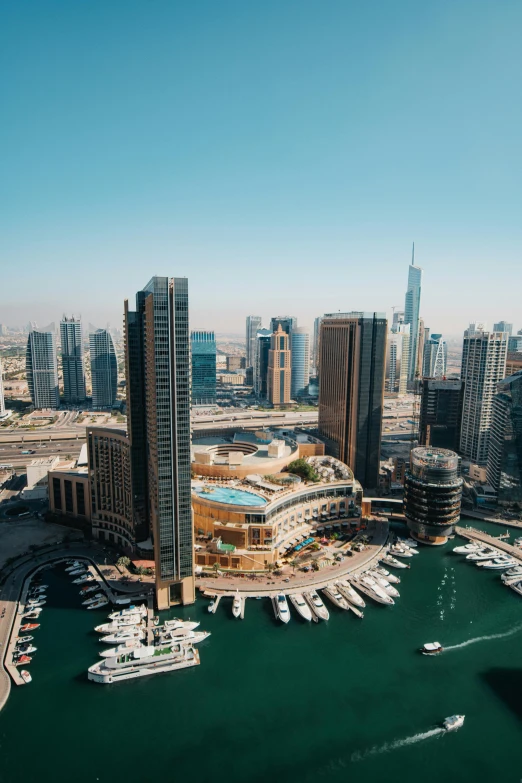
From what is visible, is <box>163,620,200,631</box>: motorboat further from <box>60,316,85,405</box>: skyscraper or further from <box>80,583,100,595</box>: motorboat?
<box>60,316,85,405</box>: skyscraper

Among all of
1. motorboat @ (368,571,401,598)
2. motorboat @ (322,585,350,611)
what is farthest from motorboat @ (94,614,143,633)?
motorboat @ (368,571,401,598)

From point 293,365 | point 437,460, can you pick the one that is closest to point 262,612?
point 437,460

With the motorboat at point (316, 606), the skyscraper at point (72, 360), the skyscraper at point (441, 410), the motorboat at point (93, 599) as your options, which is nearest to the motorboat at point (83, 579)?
the motorboat at point (93, 599)

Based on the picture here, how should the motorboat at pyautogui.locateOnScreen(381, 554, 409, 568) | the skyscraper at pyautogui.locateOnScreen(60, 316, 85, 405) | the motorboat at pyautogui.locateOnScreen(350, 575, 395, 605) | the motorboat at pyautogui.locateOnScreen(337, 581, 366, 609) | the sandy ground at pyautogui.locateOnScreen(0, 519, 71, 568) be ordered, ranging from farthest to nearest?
the skyscraper at pyautogui.locateOnScreen(60, 316, 85, 405)
the sandy ground at pyautogui.locateOnScreen(0, 519, 71, 568)
the motorboat at pyautogui.locateOnScreen(381, 554, 409, 568)
the motorboat at pyautogui.locateOnScreen(350, 575, 395, 605)
the motorboat at pyautogui.locateOnScreen(337, 581, 366, 609)

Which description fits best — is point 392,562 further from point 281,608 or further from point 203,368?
point 203,368

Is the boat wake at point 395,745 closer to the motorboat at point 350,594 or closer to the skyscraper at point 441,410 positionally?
the motorboat at point 350,594

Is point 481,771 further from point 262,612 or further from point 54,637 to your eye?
point 54,637
